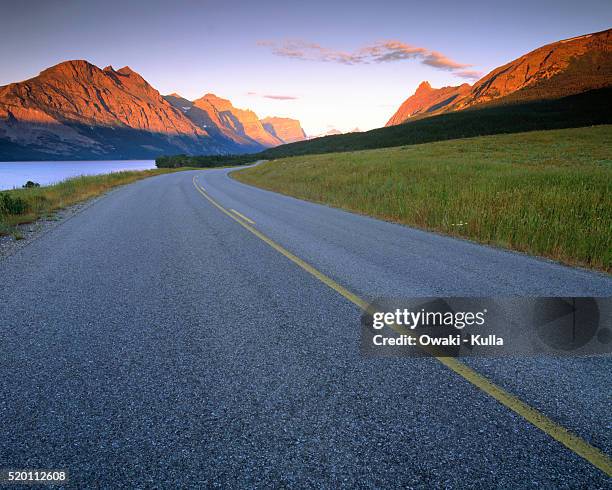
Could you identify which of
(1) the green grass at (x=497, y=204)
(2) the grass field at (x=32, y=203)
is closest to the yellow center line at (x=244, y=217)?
(1) the green grass at (x=497, y=204)

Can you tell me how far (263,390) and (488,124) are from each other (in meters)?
113

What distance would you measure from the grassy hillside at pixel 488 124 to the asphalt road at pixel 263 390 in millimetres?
73598

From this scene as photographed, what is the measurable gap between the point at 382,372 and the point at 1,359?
131 inches

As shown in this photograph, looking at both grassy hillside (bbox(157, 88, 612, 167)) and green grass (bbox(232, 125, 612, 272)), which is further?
grassy hillside (bbox(157, 88, 612, 167))

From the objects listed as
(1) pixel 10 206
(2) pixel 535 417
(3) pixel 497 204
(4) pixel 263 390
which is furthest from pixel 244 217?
(2) pixel 535 417

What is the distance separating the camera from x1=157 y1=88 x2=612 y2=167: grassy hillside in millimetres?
84312

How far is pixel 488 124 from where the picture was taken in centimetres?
9731

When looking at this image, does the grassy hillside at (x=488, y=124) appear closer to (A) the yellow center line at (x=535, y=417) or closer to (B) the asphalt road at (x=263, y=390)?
(B) the asphalt road at (x=263, y=390)

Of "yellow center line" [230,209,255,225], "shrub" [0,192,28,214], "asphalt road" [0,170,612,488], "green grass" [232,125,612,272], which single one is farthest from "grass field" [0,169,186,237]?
"green grass" [232,125,612,272]

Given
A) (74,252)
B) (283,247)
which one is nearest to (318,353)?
(283,247)

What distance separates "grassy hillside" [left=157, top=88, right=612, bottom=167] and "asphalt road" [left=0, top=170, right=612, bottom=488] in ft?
241

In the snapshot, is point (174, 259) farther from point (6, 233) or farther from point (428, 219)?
point (428, 219)

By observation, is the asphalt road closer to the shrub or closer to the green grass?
the green grass

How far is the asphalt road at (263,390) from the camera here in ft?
6.37
